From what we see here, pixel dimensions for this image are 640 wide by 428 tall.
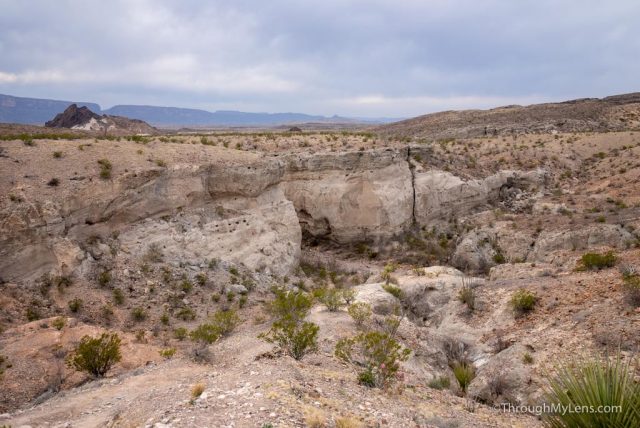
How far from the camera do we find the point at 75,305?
12742mm

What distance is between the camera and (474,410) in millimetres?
7551

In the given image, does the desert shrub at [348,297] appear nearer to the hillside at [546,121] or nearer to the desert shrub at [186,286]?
the desert shrub at [186,286]

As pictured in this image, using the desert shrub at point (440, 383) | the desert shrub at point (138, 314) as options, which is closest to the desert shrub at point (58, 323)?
the desert shrub at point (138, 314)

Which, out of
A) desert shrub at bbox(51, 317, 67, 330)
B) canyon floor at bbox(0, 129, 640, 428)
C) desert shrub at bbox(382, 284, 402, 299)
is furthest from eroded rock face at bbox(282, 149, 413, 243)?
desert shrub at bbox(51, 317, 67, 330)

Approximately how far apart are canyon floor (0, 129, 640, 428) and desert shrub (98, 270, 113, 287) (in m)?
0.07

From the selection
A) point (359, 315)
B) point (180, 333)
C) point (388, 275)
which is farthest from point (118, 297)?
point (388, 275)

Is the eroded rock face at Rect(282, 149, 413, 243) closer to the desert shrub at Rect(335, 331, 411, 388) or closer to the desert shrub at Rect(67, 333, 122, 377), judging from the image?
the desert shrub at Rect(67, 333, 122, 377)

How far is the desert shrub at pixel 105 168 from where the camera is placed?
15.3 meters

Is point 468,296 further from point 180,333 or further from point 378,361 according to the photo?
point 180,333

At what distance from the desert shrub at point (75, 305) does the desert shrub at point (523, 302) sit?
12.0 metres

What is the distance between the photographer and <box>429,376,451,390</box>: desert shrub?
856 centimetres

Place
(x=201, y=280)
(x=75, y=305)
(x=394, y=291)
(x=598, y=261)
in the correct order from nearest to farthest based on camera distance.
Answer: (x=598, y=261)
(x=75, y=305)
(x=394, y=291)
(x=201, y=280)

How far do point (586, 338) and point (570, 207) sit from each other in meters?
15.1

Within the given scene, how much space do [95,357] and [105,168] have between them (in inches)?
330
